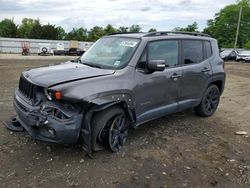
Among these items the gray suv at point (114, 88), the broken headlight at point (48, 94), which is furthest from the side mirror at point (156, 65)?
the broken headlight at point (48, 94)

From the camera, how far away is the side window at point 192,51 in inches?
240

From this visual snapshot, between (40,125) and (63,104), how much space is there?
1.32ft

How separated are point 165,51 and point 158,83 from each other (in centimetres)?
70

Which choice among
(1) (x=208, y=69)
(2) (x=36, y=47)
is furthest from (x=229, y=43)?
(1) (x=208, y=69)

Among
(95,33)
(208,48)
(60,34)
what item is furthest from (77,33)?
(208,48)

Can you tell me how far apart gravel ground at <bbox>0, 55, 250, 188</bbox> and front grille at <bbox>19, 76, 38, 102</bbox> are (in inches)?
33.1

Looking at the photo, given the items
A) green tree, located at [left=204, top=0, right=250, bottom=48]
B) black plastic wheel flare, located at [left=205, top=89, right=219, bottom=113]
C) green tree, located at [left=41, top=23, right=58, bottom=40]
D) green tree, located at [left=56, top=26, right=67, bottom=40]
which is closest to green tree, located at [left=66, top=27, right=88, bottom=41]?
green tree, located at [left=56, top=26, right=67, bottom=40]

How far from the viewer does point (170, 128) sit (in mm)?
6082

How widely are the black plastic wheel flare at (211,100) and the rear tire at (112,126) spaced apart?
2.69 meters

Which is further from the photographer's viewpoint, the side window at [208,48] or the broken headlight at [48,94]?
the side window at [208,48]

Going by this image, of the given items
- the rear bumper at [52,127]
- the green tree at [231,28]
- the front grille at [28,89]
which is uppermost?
the green tree at [231,28]

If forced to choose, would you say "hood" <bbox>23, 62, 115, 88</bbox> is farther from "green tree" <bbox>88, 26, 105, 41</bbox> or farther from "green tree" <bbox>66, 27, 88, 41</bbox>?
"green tree" <bbox>66, 27, 88, 41</bbox>

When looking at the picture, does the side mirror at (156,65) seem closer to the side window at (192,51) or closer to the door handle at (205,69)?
the side window at (192,51)

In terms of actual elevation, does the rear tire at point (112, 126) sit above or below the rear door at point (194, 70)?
below
